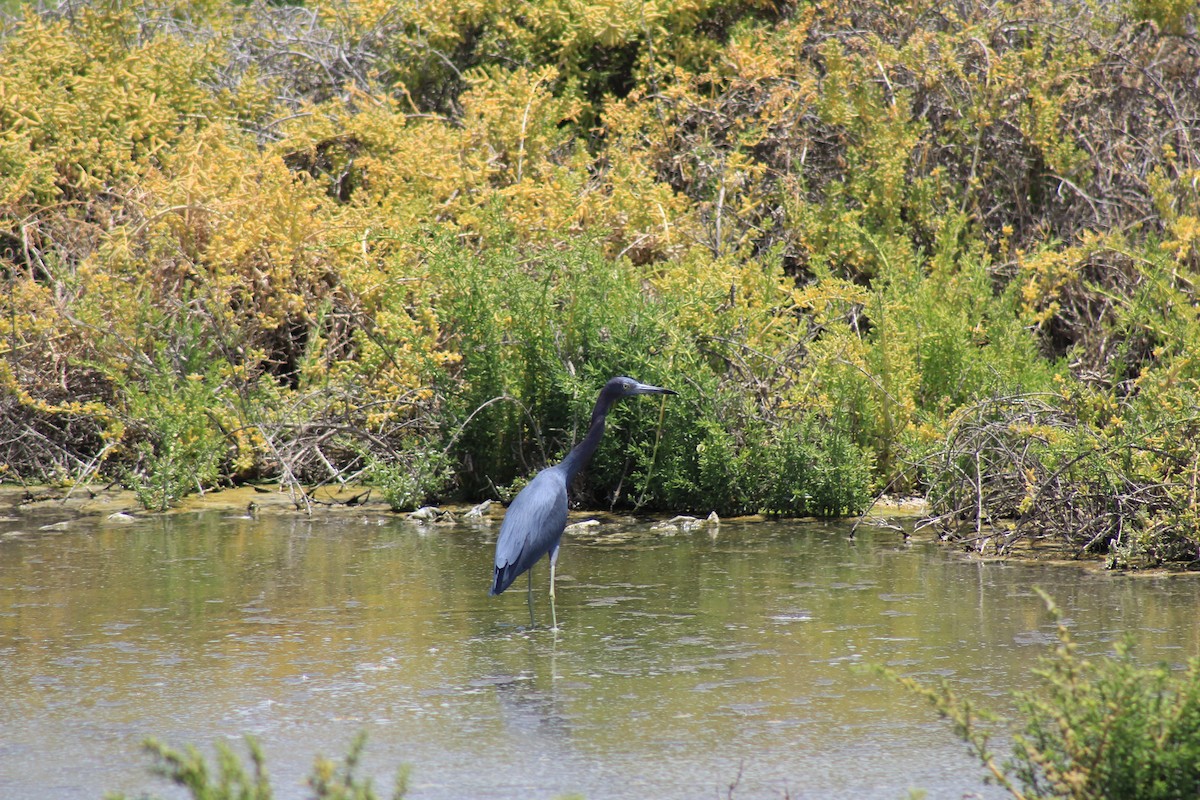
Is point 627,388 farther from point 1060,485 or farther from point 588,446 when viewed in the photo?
point 1060,485

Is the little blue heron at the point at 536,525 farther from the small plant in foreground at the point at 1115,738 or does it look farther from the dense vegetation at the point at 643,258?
the small plant in foreground at the point at 1115,738

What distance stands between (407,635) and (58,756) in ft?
6.24

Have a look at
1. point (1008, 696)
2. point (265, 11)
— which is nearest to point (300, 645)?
point (1008, 696)

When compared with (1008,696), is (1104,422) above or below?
above

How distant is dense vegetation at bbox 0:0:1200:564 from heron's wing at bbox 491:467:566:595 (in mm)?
1998

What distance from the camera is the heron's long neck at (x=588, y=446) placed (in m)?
7.55

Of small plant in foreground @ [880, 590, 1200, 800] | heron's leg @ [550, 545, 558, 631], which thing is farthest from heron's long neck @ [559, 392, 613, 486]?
small plant in foreground @ [880, 590, 1200, 800]

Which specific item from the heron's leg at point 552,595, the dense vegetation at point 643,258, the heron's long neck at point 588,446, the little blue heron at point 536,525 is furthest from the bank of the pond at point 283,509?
the heron's leg at point 552,595

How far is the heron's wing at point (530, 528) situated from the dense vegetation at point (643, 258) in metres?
2.00

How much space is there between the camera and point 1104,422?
27.3 feet

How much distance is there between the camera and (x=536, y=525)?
22.7ft

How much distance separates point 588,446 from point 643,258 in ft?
11.8

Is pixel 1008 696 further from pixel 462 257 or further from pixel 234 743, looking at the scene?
pixel 462 257

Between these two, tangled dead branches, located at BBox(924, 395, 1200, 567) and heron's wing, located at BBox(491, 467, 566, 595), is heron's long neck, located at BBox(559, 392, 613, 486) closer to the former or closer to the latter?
heron's wing, located at BBox(491, 467, 566, 595)
